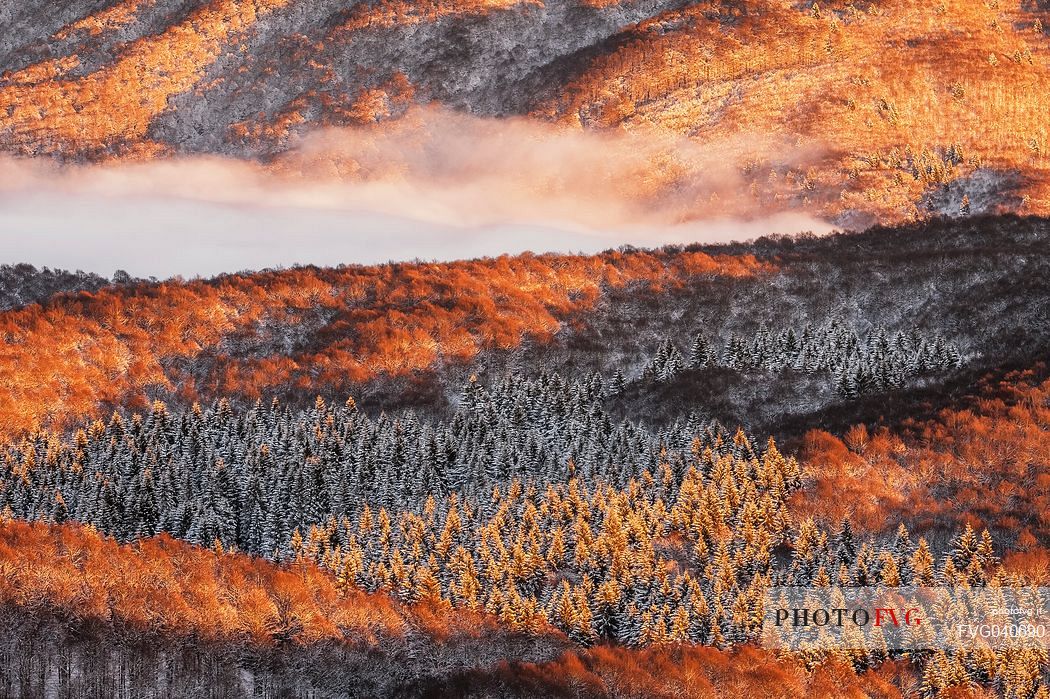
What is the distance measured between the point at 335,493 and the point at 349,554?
90.7 ft

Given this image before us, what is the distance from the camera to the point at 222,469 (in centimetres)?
18350

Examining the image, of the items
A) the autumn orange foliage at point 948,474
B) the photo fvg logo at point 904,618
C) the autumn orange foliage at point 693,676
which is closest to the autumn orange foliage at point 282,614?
the autumn orange foliage at point 693,676

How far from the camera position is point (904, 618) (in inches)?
5167

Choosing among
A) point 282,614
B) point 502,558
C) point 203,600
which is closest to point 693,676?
point 502,558

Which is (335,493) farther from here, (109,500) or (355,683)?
(355,683)

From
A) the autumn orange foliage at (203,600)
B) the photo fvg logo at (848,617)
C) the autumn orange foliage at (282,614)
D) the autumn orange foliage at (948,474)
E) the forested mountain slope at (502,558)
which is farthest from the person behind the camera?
the autumn orange foliage at (948,474)

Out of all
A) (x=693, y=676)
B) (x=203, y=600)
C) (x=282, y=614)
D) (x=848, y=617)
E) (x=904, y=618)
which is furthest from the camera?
(x=203, y=600)

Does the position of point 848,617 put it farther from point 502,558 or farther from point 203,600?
point 203,600

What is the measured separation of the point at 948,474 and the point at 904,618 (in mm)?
50067

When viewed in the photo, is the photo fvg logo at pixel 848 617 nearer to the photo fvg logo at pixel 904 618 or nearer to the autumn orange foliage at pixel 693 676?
the photo fvg logo at pixel 904 618

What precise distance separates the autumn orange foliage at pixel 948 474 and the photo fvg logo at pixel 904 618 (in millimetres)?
11147

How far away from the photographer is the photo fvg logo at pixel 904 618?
128m

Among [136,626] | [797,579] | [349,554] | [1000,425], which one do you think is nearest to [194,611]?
[136,626]

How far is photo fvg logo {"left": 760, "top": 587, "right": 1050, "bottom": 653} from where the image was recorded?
12825 centimetres
